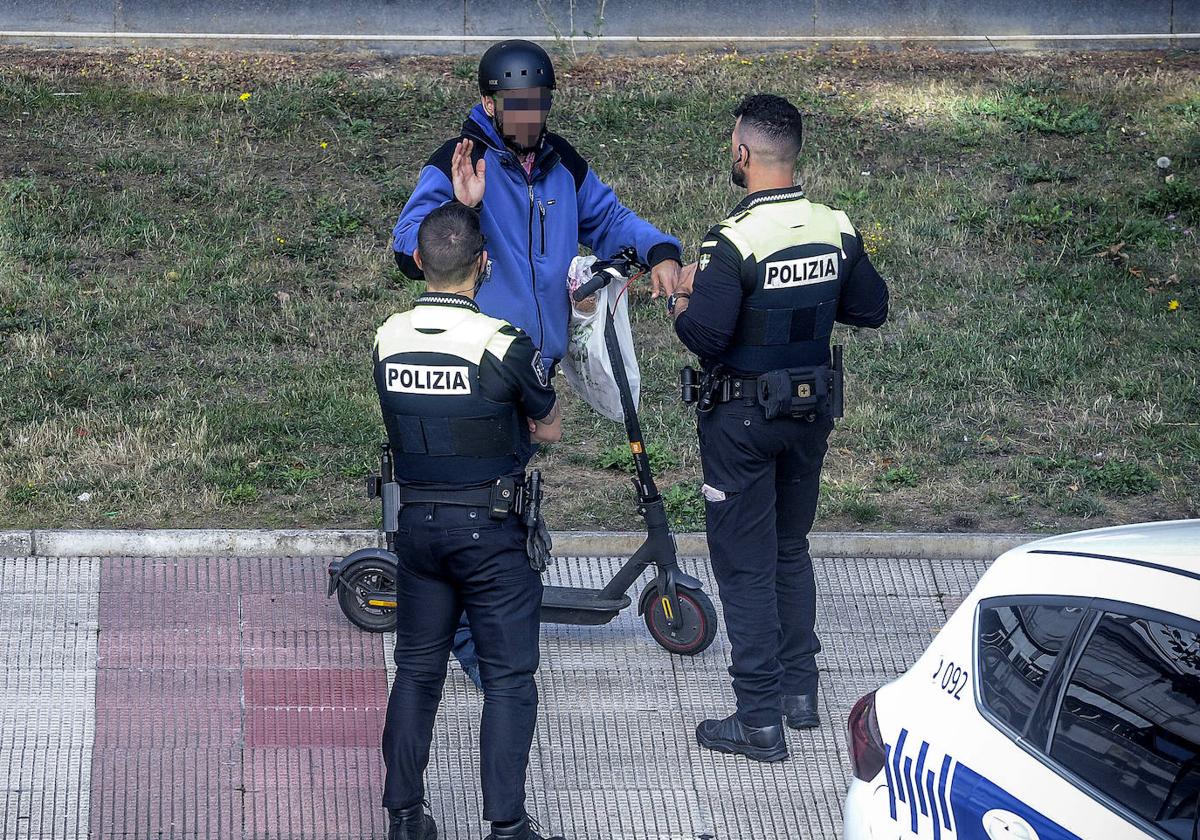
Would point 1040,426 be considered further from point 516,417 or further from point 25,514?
point 25,514

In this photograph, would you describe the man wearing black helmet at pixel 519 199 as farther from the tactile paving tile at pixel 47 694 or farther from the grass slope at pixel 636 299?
the grass slope at pixel 636 299

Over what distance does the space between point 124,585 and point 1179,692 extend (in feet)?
15.3

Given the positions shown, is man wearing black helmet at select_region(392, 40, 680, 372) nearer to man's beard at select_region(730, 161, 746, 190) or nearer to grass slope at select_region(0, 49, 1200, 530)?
man's beard at select_region(730, 161, 746, 190)

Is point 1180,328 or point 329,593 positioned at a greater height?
point 1180,328

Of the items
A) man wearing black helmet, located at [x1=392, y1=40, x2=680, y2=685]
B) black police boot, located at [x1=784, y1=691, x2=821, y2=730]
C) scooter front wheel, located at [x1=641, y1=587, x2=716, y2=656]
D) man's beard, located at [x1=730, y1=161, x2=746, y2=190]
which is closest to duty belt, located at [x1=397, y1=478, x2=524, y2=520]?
man wearing black helmet, located at [x1=392, y1=40, x2=680, y2=685]

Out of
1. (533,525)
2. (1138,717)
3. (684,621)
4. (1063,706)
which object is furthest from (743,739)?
(1138,717)

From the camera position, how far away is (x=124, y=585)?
21.1ft

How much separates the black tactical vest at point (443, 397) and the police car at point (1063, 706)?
4.89ft

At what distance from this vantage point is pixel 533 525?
454 cm

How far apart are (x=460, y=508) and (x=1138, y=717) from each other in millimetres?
2100

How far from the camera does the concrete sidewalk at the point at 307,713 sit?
5043mm

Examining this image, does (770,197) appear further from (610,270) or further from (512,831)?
(512,831)

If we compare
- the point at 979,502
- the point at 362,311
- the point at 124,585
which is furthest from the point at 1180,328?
the point at 124,585

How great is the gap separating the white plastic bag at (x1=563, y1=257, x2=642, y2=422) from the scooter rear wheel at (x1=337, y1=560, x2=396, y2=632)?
1098mm
